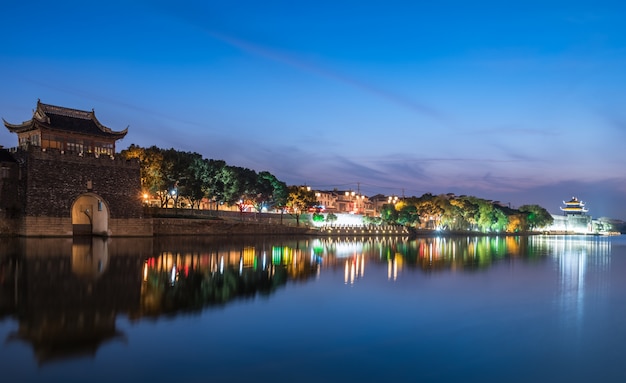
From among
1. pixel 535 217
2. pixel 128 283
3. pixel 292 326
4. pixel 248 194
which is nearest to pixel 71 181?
pixel 128 283

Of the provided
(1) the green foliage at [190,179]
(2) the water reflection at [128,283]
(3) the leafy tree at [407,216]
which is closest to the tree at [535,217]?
(3) the leafy tree at [407,216]

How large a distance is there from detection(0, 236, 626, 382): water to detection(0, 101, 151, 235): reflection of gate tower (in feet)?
58.8

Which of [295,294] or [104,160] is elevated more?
[104,160]

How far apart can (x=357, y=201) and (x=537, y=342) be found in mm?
115027

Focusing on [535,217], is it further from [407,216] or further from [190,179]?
[190,179]

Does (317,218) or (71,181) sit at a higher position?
(71,181)

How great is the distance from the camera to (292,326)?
1180cm

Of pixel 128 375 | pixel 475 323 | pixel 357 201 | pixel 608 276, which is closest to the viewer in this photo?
pixel 128 375

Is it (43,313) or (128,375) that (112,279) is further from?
(128,375)

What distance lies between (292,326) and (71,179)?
1299 inches

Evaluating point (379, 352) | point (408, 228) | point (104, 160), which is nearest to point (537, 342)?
point (379, 352)

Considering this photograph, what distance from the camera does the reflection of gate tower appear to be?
124ft

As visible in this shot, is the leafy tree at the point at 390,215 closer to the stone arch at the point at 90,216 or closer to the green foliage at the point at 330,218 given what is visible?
the green foliage at the point at 330,218

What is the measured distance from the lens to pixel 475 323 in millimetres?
12859
